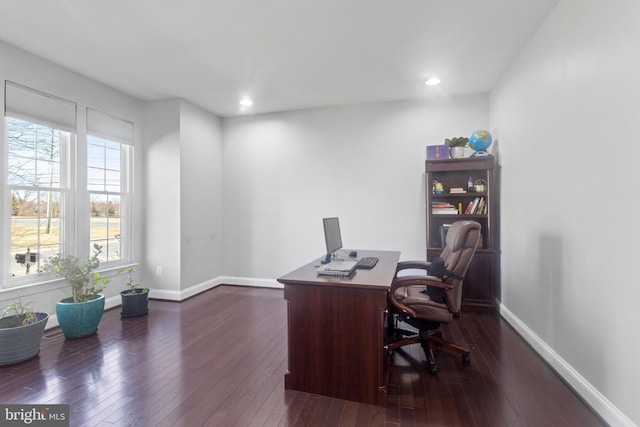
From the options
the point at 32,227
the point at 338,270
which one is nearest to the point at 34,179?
the point at 32,227

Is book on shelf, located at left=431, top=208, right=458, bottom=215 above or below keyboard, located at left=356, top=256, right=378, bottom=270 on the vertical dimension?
above

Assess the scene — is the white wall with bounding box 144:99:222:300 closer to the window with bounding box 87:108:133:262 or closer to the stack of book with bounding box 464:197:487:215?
the window with bounding box 87:108:133:262

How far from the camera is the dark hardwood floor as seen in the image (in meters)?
1.83

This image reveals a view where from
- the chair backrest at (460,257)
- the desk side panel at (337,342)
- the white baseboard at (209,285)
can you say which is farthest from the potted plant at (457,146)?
the white baseboard at (209,285)

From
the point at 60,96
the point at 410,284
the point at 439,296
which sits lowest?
the point at 439,296

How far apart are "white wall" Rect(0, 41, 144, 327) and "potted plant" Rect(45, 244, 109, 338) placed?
0.25 meters

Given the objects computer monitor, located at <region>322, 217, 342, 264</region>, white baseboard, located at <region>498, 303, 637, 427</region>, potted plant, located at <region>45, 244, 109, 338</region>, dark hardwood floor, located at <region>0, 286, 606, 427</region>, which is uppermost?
computer monitor, located at <region>322, 217, 342, 264</region>

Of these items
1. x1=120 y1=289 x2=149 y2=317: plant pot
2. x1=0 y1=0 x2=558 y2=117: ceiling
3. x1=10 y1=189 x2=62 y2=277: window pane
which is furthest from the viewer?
x1=120 y1=289 x2=149 y2=317: plant pot

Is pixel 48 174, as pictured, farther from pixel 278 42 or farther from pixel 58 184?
pixel 278 42

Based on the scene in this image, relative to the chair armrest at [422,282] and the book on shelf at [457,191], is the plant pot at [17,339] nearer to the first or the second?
the chair armrest at [422,282]

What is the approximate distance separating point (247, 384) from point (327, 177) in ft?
10.1

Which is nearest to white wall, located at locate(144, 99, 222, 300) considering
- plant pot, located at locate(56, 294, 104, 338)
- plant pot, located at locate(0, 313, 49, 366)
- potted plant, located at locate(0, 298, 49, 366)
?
plant pot, located at locate(56, 294, 104, 338)

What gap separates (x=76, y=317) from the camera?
9.77 ft

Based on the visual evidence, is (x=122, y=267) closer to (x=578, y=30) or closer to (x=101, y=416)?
(x=101, y=416)
